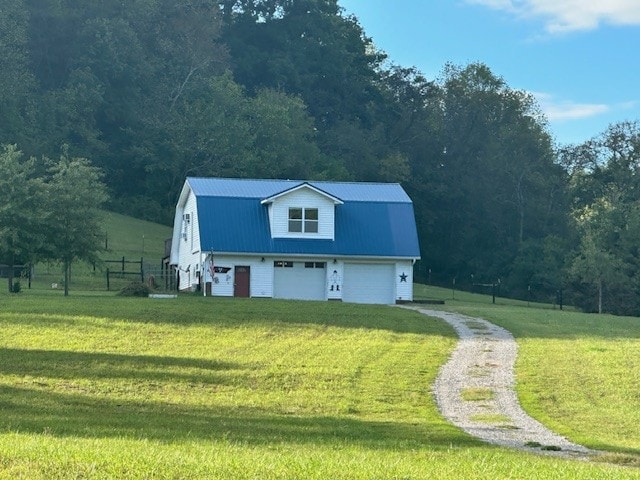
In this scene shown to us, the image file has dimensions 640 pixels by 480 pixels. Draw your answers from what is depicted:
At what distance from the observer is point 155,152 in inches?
3383

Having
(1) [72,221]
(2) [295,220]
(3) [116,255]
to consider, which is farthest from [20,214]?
(3) [116,255]

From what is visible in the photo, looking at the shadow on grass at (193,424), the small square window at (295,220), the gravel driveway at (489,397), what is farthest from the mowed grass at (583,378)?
the small square window at (295,220)

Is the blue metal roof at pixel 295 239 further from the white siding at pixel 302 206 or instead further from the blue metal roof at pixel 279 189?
the white siding at pixel 302 206

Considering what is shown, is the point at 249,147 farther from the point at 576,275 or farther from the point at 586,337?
the point at 586,337

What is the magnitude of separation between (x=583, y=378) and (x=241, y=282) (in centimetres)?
2947

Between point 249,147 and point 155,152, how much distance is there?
6.62 meters

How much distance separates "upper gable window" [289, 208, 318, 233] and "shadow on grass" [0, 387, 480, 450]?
110 ft

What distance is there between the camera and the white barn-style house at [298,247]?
56.3 meters

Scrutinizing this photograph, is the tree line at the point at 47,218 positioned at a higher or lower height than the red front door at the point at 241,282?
higher

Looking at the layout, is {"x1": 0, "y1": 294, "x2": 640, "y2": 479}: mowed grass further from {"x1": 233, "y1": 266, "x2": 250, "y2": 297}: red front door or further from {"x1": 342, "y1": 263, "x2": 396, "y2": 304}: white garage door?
{"x1": 342, "y1": 263, "x2": 396, "y2": 304}: white garage door

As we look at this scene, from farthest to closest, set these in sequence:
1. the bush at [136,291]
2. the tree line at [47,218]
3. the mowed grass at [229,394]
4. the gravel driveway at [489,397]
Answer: the bush at [136,291]
the tree line at [47,218]
the gravel driveway at [489,397]
the mowed grass at [229,394]

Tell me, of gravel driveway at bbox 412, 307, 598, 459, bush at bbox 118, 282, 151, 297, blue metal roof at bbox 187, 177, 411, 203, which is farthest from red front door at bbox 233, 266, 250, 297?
gravel driveway at bbox 412, 307, 598, 459

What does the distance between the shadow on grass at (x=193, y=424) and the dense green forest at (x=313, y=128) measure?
169ft

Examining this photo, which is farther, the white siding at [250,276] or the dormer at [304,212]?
the dormer at [304,212]
